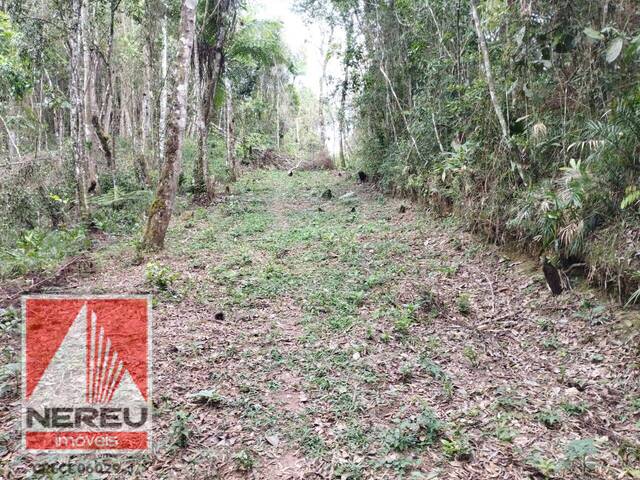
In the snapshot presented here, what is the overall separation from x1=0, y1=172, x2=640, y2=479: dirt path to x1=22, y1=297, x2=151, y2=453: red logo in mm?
152

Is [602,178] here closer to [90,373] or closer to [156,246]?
[90,373]

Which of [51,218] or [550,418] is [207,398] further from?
[51,218]

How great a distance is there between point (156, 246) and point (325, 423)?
18.6 feet

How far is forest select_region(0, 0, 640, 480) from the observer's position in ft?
10.8

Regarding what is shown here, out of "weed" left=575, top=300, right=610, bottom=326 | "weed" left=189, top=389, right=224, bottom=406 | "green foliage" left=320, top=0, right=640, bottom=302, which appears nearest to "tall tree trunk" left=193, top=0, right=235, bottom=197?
"green foliage" left=320, top=0, right=640, bottom=302

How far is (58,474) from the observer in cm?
286

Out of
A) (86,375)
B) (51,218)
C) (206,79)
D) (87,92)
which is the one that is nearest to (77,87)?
(87,92)

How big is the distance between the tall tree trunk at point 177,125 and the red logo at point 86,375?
288 centimetres

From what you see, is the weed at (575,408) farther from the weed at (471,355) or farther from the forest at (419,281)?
the weed at (471,355)

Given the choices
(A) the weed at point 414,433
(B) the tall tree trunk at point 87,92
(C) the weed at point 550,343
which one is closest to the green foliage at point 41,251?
(B) the tall tree trunk at point 87,92

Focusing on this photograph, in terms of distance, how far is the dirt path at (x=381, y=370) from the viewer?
3145 millimetres

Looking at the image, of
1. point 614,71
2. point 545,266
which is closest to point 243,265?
point 545,266

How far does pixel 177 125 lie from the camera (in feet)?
25.0

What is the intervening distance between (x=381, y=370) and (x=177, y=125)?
584 cm
